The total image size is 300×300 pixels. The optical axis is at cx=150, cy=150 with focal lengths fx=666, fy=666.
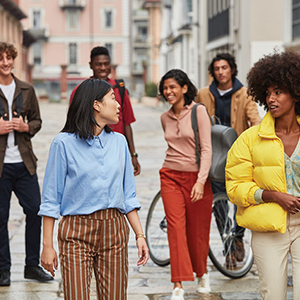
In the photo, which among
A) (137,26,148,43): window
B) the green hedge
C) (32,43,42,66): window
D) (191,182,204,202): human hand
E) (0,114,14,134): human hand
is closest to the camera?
(191,182,204,202): human hand

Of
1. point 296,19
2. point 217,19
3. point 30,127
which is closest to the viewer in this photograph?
point 30,127

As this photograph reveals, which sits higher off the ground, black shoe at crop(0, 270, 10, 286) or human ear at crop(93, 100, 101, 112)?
human ear at crop(93, 100, 101, 112)

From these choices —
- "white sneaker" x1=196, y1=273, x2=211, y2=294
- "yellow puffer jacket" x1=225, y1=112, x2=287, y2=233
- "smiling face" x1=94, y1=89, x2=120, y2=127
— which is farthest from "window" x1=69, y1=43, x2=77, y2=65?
"smiling face" x1=94, y1=89, x2=120, y2=127

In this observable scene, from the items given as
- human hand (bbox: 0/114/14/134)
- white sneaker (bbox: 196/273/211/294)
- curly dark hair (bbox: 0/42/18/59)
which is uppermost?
curly dark hair (bbox: 0/42/18/59)

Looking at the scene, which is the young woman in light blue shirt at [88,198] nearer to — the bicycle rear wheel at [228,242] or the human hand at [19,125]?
the human hand at [19,125]

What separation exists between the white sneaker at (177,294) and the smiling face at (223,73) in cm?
194

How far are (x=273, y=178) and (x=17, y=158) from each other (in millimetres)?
2586

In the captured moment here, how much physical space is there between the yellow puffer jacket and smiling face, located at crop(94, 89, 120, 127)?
0.79 m

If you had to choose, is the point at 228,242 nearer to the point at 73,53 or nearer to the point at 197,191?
the point at 197,191

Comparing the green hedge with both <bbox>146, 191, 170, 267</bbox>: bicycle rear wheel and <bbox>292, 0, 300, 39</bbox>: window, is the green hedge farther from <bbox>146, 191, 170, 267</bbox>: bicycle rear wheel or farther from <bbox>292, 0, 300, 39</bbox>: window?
<bbox>146, 191, 170, 267</bbox>: bicycle rear wheel

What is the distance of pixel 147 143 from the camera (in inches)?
766

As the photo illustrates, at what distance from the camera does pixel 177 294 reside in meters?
5.20

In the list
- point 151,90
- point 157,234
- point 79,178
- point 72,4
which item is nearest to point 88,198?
point 79,178

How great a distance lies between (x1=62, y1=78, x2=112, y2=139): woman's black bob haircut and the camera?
3438 millimetres
